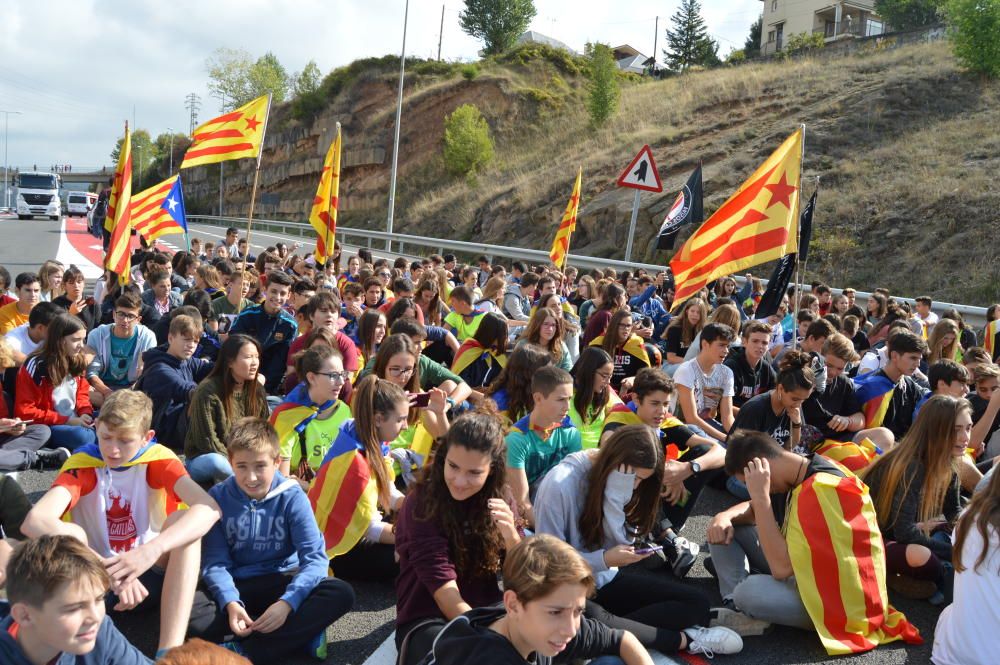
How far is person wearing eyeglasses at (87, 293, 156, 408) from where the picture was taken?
25.8 ft

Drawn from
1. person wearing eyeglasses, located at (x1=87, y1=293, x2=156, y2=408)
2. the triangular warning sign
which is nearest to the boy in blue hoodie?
person wearing eyeglasses, located at (x1=87, y1=293, x2=156, y2=408)

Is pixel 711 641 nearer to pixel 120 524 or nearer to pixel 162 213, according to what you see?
pixel 120 524

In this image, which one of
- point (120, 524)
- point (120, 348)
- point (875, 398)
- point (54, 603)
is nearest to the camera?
point (54, 603)

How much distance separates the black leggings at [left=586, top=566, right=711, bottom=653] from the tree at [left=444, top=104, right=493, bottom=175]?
46.1 meters

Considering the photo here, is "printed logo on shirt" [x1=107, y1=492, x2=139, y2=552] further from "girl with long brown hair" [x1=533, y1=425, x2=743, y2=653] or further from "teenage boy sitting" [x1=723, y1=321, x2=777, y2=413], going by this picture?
"teenage boy sitting" [x1=723, y1=321, x2=777, y2=413]

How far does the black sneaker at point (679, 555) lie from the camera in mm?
5312

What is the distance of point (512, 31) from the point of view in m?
72.1

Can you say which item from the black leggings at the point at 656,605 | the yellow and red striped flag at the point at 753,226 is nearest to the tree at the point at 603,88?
the yellow and red striped flag at the point at 753,226

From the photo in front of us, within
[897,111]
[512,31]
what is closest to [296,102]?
[512,31]

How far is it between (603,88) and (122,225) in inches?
1395

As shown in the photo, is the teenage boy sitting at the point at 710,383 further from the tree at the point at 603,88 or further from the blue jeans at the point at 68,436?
the tree at the point at 603,88

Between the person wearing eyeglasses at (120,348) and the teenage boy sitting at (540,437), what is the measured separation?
4256mm

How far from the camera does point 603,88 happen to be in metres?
43.2

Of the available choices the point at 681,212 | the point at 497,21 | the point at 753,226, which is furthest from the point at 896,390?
the point at 497,21
